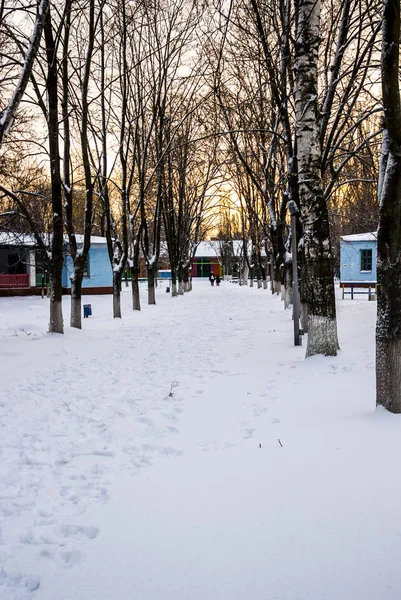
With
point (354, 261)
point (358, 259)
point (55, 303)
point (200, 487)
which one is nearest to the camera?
point (200, 487)

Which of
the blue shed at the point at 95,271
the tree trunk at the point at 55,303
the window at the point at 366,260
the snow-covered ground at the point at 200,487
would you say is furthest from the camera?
the blue shed at the point at 95,271

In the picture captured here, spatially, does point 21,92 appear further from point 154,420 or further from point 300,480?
point 300,480

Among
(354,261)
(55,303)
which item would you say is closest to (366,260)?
(354,261)

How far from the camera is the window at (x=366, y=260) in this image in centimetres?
3175

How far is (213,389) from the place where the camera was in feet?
19.1

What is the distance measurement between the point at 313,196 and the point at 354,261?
27.2 m

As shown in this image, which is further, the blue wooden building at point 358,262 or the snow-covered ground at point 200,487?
the blue wooden building at point 358,262

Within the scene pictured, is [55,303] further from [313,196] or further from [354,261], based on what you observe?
[354,261]

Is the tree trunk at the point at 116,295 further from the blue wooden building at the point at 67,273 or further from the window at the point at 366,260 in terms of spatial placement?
the window at the point at 366,260

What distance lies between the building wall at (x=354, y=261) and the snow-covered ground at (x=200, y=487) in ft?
88.8

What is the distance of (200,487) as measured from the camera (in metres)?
3.09

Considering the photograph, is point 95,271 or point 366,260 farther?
point 95,271

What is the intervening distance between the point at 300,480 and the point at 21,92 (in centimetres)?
728

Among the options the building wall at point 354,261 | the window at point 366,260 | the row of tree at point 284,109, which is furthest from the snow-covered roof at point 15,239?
the window at point 366,260
